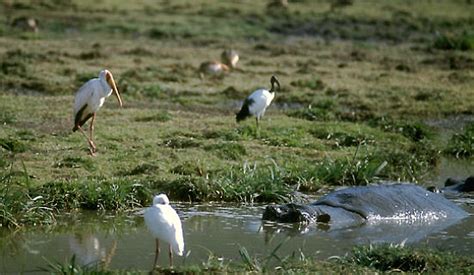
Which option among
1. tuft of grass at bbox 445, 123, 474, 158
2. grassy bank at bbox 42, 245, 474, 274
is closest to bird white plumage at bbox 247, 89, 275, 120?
tuft of grass at bbox 445, 123, 474, 158

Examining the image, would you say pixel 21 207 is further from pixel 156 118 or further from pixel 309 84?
pixel 309 84

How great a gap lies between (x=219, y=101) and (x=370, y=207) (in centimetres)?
718

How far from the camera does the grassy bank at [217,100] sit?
1140 cm

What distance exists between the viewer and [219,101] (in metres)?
17.6

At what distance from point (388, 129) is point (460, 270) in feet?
23.6

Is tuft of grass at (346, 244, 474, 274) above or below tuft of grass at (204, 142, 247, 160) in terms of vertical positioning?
above

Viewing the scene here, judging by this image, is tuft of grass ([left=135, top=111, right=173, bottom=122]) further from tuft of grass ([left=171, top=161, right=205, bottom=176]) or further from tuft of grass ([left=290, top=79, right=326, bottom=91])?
tuft of grass ([left=290, top=79, right=326, bottom=91])

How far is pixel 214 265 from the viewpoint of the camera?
26.1ft

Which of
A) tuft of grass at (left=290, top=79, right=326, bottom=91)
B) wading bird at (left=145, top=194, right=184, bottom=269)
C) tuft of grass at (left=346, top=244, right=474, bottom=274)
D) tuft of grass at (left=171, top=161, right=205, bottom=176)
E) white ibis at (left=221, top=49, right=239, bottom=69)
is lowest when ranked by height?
tuft of grass at (left=290, top=79, right=326, bottom=91)

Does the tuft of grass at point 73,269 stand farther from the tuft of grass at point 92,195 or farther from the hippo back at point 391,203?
the hippo back at point 391,203

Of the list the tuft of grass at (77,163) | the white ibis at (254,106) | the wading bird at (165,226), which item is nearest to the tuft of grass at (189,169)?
the tuft of grass at (77,163)

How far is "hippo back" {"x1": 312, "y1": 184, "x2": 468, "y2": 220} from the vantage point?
34.8 feet

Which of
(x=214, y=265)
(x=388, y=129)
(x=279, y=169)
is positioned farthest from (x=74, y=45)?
(x=214, y=265)

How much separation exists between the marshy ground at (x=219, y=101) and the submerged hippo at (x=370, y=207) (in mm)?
839
